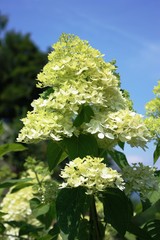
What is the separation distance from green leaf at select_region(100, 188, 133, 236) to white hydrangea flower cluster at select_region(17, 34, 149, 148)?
0.83 ft

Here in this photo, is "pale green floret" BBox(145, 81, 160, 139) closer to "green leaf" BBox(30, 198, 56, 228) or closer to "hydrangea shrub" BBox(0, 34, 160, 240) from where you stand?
"hydrangea shrub" BBox(0, 34, 160, 240)

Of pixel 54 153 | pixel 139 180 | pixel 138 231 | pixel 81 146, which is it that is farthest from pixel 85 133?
pixel 138 231

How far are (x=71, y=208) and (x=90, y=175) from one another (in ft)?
0.73

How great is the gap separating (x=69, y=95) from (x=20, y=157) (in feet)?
49.7

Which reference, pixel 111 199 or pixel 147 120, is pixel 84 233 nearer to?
pixel 111 199

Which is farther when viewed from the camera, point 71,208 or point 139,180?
point 139,180

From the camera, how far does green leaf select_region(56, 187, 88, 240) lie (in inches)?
86.4

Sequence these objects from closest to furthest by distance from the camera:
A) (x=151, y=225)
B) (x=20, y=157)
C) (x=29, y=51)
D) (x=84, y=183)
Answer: (x=84, y=183), (x=151, y=225), (x=20, y=157), (x=29, y=51)

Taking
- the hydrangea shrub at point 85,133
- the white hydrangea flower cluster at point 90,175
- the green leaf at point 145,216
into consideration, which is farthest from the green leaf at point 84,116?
the green leaf at point 145,216

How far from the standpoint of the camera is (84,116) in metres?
2.33

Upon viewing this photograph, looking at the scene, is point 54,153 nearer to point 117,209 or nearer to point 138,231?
point 117,209

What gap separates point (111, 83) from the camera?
2.39m

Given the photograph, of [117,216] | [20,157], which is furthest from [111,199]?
[20,157]

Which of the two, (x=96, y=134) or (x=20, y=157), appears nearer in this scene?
(x=96, y=134)
